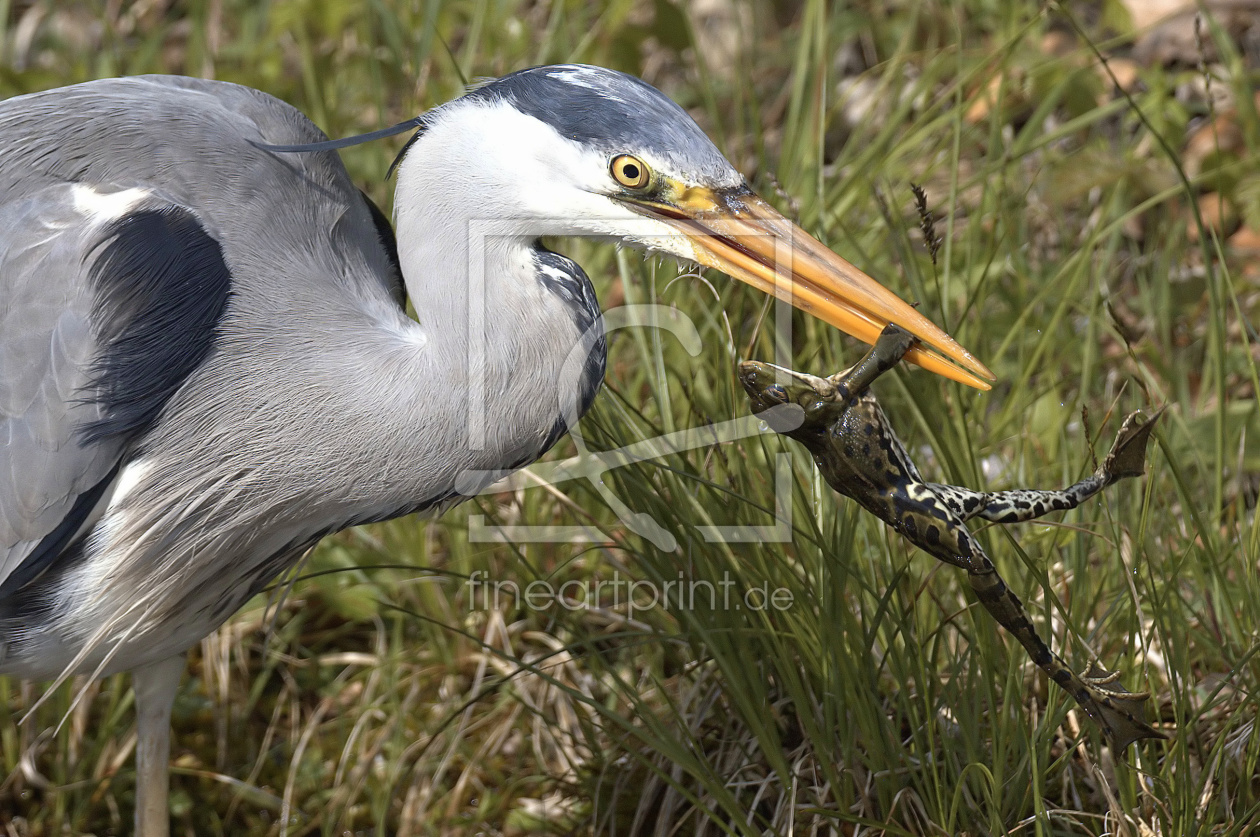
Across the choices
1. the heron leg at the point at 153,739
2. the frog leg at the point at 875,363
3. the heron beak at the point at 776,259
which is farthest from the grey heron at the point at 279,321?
the heron leg at the point at 153,739

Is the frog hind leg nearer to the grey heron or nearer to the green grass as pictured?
the green grass

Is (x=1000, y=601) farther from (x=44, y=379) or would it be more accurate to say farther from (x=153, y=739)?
(x=153, y=739)

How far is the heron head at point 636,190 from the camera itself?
1.69m

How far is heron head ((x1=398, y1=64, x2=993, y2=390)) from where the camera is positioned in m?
1.69

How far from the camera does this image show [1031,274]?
2.95 metres

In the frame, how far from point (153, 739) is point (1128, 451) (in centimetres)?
172

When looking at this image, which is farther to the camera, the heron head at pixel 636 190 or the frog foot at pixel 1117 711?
the heron head at pixel 636 190

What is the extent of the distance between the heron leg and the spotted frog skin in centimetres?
135

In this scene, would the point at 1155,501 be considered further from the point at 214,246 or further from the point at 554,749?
the point at 214,246

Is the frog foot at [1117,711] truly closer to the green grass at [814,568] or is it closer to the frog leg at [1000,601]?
the frog leg at [1000,601]

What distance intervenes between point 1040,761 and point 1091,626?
0.48 metres

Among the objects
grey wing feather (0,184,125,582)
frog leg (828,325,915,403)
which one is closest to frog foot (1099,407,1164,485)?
frog leg (828,325,915,403)

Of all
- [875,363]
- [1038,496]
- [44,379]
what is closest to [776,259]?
[875,363]

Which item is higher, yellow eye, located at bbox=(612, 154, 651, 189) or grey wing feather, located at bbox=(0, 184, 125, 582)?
yellow eye, located at bbox=(612, 154, 651, 189)
